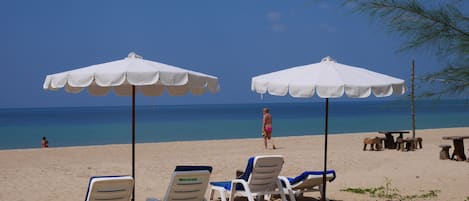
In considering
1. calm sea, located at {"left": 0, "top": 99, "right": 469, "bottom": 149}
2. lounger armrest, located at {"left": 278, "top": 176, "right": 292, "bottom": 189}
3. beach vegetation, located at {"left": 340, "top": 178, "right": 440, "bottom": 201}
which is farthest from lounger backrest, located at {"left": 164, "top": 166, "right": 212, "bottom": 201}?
beach vegetation, located at {"left": 340, "top": 178, "right": 440, "bottom": 201}

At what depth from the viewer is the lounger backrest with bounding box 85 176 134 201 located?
6.39 meters

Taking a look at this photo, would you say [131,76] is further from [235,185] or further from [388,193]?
[388,193]

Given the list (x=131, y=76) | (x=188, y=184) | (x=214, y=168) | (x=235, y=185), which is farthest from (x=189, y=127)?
(x=131, y=76)

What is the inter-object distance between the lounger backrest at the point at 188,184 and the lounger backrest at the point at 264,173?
1055 millimetres

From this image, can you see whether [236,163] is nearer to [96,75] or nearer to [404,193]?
[404,193]

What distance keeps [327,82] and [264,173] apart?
1489 mm

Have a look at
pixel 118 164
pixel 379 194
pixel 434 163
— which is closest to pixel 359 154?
pixel 434 163

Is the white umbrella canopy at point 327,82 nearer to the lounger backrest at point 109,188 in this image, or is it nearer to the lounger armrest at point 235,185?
the lounger armrest at point 235,185

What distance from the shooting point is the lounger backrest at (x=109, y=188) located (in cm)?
639

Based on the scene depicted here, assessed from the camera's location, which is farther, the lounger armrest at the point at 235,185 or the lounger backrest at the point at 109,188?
the lounger armrest at the point at 235,185

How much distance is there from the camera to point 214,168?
13680mm

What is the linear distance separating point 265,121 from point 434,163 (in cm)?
575

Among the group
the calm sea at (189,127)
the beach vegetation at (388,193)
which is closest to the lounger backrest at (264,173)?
the calm sea at (189,127)

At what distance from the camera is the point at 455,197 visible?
31.0ft
